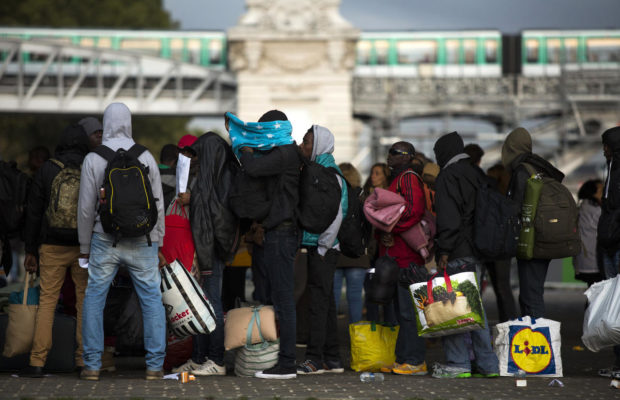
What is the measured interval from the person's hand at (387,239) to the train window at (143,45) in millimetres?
40160

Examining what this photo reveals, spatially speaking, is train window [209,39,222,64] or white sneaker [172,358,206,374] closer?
white sneaker [172,358,206,374]

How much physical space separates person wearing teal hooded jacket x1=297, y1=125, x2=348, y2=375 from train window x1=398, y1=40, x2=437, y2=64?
121 feet

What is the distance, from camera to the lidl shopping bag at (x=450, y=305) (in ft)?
25.1

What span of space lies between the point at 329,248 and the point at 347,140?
34601 millimetres

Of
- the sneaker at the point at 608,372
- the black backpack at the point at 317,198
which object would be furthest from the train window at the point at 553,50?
the black backpack at the point at 317,198

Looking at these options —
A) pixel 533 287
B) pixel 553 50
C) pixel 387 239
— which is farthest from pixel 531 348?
pixel 553 50

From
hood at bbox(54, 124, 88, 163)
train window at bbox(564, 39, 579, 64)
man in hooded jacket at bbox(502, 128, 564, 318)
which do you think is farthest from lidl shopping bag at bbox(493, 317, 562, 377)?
train window at bbox(564, 39, 579, 64)

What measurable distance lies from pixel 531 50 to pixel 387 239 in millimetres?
37414

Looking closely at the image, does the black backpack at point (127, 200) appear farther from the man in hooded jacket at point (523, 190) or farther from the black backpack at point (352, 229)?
the man in hooded jacket at point (523, 190)

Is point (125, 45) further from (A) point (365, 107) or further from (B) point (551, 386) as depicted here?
(B) point (551, 386)

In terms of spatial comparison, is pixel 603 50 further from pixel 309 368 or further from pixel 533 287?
pixel 309 368

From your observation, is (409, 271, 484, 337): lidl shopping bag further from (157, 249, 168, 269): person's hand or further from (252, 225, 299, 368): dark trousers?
(157, 249, 168, 269): person's hand

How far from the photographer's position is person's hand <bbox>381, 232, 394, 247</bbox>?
8195mm

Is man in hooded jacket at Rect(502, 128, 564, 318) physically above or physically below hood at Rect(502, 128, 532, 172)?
below
